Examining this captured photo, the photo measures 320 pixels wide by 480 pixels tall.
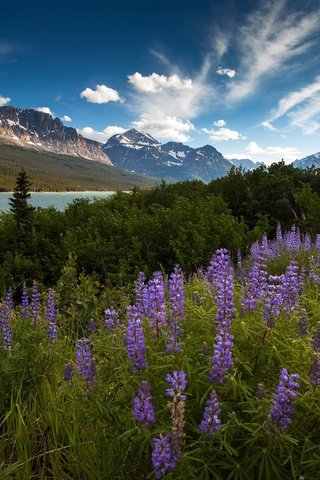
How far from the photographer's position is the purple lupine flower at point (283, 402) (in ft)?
6.98

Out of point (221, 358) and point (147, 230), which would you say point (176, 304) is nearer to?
point (221, 358)

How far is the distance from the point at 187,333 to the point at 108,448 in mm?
1008

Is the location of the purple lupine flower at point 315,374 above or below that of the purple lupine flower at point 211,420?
above

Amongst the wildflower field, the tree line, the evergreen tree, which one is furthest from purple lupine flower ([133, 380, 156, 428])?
the evergreen tree

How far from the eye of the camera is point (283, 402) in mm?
2146

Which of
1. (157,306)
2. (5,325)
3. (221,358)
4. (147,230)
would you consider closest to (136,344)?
(157,306)

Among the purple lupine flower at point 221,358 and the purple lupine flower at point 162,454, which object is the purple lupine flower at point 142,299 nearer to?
the purple lupine flower at point 221,358

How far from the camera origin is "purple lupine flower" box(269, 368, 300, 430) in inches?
83.7

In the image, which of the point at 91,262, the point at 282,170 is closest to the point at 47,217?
the point at 91,262

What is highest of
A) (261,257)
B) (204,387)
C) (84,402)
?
(261,257)

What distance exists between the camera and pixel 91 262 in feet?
64.3

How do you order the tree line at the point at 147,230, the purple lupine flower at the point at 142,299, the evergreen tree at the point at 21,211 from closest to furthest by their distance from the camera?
the purple lupine flower at the point at 142,299 < the tree line at the point at 147,230 < the evergreen tree at the point at 21,211

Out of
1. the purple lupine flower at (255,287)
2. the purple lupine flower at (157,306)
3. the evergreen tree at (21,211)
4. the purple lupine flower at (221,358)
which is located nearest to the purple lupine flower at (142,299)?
the purple lupine flower at (157,306)

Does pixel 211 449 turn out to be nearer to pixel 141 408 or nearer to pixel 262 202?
pixel 141 408
